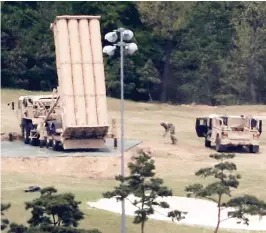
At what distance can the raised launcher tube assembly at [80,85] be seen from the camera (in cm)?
4369

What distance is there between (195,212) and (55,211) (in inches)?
291

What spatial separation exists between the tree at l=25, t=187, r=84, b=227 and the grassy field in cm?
225

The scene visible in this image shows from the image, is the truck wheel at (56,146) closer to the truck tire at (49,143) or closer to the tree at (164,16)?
the truck tire at (49,143)

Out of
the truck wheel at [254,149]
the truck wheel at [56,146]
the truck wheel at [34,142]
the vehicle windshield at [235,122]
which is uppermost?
the vehicle windshield at [235,122]

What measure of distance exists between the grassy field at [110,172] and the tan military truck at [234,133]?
0.51 meters

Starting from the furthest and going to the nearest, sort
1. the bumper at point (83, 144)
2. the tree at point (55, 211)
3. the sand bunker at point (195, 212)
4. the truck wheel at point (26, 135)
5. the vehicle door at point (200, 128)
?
the vehicle door at point (200, 128) → the truck wheel at point (26, 135) → the bumper at point (83, 144) → the sand bunker at point (195, 212) → the tree at point (55, 211)

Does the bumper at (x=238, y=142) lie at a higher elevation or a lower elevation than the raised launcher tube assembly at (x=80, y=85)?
lower

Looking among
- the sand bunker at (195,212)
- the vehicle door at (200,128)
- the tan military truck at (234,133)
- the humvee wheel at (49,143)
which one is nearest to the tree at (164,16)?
the vehicle door at (200,128)

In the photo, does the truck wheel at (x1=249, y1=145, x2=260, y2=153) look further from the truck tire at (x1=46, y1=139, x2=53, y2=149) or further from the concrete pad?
the truck tire at (x1=46, y1=139, x2=53, y2=149)

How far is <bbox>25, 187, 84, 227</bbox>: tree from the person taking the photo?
2777 centimetres

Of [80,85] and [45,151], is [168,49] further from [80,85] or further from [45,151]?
[80,85]

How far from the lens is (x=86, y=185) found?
38.5m

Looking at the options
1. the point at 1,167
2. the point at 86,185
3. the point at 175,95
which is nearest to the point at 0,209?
the point at 86,185

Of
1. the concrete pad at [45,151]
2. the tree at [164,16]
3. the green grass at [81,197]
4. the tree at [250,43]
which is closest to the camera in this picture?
the green grass at [81,197]
